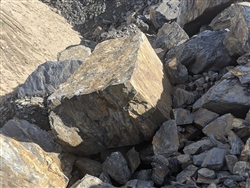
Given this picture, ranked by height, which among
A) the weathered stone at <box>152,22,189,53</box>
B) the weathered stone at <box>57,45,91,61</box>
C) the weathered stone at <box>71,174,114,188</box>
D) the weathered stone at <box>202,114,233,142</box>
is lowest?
the weathered stone at <box>202,114,233,142</box>

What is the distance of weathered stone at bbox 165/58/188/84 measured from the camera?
5.45 m

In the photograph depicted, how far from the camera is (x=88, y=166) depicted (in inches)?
187

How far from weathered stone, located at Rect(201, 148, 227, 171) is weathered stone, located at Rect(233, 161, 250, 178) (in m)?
0.20

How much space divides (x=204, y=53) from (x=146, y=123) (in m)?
1.97

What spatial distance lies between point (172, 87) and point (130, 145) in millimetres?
1421

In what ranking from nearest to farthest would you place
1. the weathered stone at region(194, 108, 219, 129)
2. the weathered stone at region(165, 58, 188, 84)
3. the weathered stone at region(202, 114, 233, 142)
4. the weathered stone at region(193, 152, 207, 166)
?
the weathered stone at region(193, 152, 207, 166), the weathered stone at region(202, 114, 233, 142), the weathered stone at region(194, 108, 219, 129), the weathered stone at region(165, 58, 188, 84)

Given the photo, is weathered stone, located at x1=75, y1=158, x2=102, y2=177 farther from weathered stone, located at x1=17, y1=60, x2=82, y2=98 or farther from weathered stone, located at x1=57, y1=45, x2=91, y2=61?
weathered stone, located at x1=57, y1=45, x2=91, y2=61

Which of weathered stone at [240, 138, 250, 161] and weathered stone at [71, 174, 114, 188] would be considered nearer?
weathered stone at [240, 138, 250, 161]

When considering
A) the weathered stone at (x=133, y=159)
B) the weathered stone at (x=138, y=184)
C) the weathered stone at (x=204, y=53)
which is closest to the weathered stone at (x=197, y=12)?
the weathered stone at (x=204, y=53)

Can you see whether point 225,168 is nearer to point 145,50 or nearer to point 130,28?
point 145,50

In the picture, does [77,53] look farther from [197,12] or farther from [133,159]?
[133,159]

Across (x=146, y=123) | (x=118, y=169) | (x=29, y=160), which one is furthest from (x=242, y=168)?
(x=29, y=160)

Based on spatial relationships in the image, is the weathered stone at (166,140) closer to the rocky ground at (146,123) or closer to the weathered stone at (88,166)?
the rocky ground at (146,123)

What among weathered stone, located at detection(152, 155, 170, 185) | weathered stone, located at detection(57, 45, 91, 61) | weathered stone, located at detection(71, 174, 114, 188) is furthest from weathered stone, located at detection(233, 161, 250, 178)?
weathered stone, located at detection(57, 45, 91, 61)
